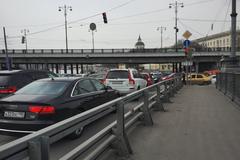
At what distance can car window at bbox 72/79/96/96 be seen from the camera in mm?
7139

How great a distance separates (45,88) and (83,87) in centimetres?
108

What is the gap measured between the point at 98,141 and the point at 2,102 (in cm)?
300

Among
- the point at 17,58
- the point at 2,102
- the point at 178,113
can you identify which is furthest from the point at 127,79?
the point at 17,58

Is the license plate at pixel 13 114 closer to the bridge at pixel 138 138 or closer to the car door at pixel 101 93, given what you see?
the bridge at pixel 138 138

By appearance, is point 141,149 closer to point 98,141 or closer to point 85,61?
point 98,141

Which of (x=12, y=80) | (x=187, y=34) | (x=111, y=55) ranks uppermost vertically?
(x=187, y=34)

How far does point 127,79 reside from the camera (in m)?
14.5

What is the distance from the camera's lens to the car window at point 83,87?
23.4ft

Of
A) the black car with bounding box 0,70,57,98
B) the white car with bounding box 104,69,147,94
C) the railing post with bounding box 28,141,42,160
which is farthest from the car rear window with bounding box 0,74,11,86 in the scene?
the railing post with bounding box 28,141,42,160

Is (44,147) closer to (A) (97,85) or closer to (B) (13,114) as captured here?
(B) (13,114)

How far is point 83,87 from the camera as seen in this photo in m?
7.62

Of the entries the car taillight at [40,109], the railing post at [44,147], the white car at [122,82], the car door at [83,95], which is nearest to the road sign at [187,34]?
the white car at [122,82]

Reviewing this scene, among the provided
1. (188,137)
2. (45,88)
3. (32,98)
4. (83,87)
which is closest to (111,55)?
(83,87)

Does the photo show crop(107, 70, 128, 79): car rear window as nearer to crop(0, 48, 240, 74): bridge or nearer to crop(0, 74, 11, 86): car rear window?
crop(0, 74, 11, 86): car rear window
